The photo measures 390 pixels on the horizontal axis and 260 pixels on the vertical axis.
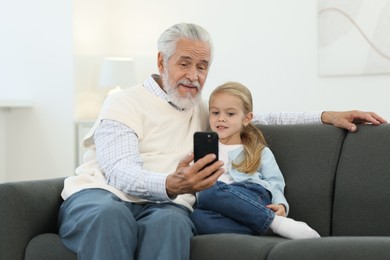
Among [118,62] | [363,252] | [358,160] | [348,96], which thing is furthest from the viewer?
[118,62]

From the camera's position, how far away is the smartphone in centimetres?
240

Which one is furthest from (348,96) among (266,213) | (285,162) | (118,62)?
(266,213)

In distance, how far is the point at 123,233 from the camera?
7.65ft

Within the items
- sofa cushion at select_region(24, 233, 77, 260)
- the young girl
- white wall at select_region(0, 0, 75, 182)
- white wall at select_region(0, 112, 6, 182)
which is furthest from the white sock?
white wall at select_region(0, 112, 6, 182)

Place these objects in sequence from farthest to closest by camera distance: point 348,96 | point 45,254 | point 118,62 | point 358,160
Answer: point 118,62 → point 348,96 → point 358,160 → point 45,254

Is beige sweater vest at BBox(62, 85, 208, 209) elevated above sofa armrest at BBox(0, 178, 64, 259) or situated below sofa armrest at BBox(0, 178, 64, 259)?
above

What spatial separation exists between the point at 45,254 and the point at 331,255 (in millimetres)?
979

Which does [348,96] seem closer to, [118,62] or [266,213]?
[118,62]

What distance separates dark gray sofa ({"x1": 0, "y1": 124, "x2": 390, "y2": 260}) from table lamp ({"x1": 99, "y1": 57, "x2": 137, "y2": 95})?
2.77m

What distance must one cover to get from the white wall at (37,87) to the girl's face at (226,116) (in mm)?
3007

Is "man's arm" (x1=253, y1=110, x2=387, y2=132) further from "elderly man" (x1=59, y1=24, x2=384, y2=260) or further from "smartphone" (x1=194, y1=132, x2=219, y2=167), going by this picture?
"smartphone" (x1=194, y1=132, x2=219, y2=167)

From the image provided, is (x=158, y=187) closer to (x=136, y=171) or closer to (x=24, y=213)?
(x=136, y=171)

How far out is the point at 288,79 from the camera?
209 inches

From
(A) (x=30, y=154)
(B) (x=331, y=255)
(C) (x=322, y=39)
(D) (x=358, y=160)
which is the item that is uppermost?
(C) (x=322, y=39)
